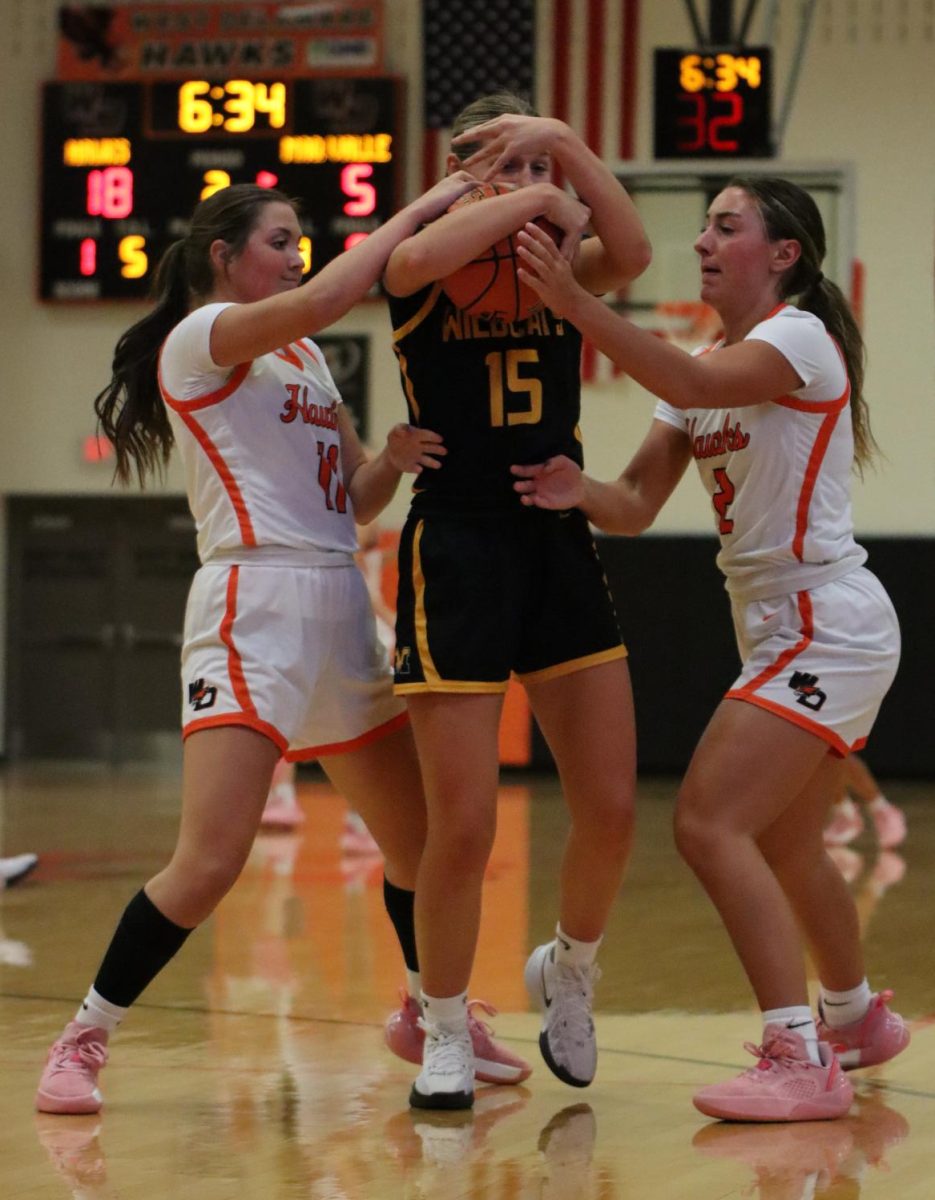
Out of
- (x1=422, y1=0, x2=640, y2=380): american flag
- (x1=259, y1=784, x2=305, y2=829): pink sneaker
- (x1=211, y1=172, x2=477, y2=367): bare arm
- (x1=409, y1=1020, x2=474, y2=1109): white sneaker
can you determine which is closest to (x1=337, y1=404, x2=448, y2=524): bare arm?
(x1=211, y1=172, x2=477, y2=367): bare arm

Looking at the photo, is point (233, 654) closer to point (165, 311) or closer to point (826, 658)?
point (165, 311)

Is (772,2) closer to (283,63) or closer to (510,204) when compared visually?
(283,63)

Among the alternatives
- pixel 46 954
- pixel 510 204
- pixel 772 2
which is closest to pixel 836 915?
pixel 510 204

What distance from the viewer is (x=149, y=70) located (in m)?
12.1

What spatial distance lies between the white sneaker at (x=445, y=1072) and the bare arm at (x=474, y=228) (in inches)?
58.7

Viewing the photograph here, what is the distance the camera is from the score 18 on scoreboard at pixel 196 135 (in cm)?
1162

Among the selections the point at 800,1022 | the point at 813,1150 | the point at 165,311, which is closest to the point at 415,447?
the point at 165,311

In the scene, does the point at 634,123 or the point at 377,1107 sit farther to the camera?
the point at 634,123

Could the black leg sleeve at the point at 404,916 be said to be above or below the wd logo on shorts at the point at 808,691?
below

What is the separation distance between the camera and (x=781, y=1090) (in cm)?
355

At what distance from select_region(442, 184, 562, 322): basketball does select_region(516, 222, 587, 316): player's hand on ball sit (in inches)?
2.1

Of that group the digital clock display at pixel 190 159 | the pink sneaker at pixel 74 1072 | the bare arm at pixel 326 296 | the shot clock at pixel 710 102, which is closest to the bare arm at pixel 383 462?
the bare arm at pixel 326 296

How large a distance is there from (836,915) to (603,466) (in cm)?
844

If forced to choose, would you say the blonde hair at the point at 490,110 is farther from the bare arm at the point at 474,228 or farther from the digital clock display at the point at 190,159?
the digital clock display at the point at 190,159
